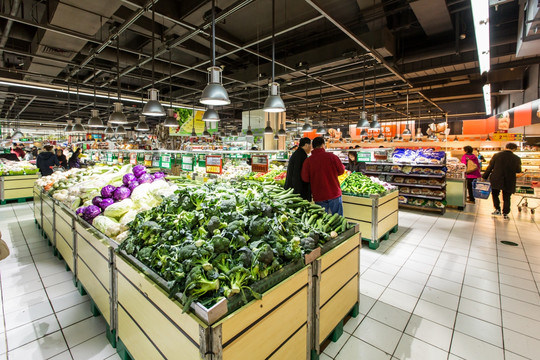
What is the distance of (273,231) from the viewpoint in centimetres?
191

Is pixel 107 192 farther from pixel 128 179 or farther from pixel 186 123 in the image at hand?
pixel 186 123

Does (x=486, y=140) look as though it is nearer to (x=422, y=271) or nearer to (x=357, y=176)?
(x=357, y=176)

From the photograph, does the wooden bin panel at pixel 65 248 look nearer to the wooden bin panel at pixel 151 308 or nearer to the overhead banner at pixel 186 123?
the wooden bin panel at pixel 151 308

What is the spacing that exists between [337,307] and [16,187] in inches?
430

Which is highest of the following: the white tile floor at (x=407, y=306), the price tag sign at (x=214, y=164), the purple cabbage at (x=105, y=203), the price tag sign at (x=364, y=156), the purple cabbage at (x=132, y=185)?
the price tag sign at (x=364, y=156)

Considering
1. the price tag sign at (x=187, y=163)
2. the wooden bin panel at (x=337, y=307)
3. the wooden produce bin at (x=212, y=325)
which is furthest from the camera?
the price tag sign at (x=187, y=163)

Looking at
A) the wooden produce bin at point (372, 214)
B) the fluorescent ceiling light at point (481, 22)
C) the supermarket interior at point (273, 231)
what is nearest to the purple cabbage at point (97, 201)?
the supermarket interior at point (273, 231)

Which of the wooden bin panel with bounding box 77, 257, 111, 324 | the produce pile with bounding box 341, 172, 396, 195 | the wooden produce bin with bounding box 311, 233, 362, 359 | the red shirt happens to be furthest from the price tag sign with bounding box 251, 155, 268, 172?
the wooden bin panel with bounding box 77, 257, 111, 324

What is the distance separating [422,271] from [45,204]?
6.81 meters

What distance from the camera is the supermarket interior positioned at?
1.73m

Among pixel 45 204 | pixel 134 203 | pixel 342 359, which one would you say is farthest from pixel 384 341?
pixel 45 204

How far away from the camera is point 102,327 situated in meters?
2.73

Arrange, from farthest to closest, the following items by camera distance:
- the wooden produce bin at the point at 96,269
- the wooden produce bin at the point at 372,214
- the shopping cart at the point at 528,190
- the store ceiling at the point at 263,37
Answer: the shopping cart at the point at 528,190
the wooden produce bin at the point at 372,214
the store ceiling at the point at 263,37
the wooden produce bin at the point at 96,269

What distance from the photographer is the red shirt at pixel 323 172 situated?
4.05 meters
